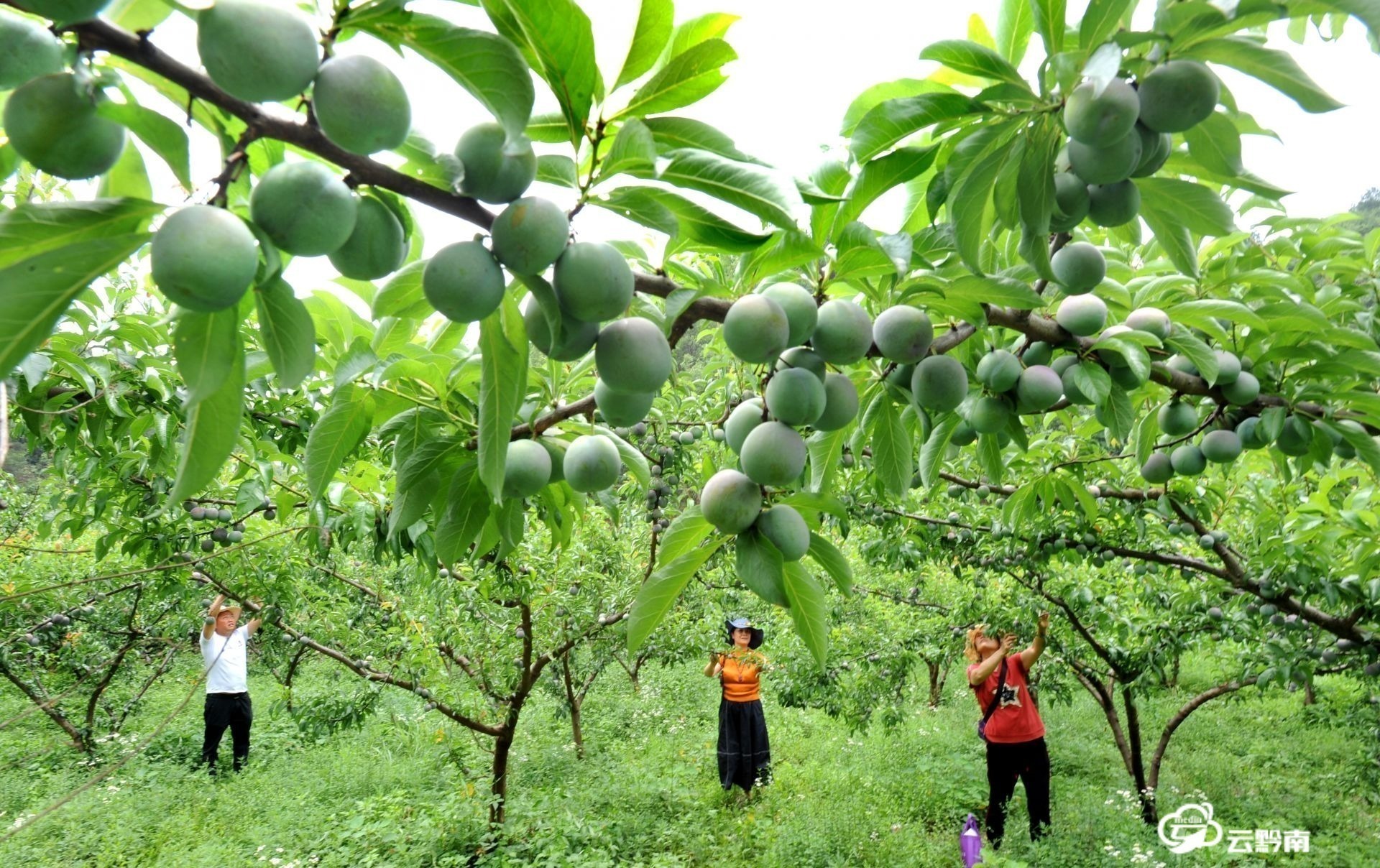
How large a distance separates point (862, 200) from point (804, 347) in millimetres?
218

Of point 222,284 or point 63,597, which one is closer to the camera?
point 222,284

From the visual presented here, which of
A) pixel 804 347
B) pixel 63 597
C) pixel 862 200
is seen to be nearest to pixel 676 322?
pixel 804 347

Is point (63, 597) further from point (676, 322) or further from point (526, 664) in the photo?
point (676, 322)

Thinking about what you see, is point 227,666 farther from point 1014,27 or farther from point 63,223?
point 1014,27

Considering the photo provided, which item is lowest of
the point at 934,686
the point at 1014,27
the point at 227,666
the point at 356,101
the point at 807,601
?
the point at 934,686

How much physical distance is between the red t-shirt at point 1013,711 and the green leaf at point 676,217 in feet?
18.6

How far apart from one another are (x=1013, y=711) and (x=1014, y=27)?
226 inches

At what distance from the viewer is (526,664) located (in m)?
5.32

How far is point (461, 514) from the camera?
49.7 inches

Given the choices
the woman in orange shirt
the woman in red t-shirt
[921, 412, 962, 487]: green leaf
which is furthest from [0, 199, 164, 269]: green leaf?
the woman in orange shirt

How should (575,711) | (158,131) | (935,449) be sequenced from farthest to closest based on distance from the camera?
(575,711), (935,449), (158,131)

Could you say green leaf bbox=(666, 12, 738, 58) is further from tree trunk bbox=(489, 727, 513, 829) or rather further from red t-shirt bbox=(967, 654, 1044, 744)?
red t-shirt bbox=(967, 654, 1044, 744)

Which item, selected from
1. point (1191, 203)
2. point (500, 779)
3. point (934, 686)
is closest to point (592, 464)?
point (1191, 203)

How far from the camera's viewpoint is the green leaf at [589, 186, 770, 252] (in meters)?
0.85
